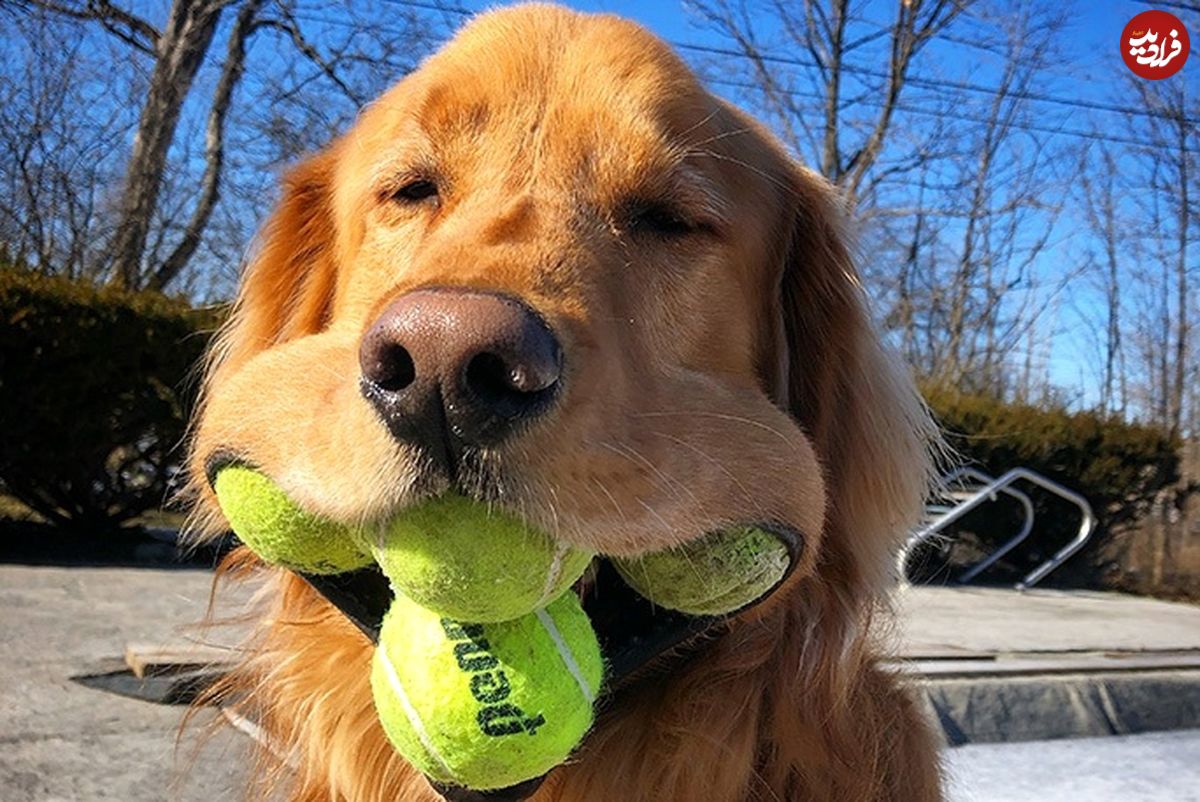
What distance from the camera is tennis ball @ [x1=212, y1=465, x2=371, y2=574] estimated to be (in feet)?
5.03

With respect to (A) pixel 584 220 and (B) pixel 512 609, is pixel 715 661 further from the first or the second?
(A) pixel 584 220

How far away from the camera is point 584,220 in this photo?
5.78ft

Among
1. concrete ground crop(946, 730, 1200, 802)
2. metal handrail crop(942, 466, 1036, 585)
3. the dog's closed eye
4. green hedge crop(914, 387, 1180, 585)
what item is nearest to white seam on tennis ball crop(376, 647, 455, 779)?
the dog's closed eye

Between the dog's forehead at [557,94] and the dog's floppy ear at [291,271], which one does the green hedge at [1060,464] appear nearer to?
the dog's floppy ear at [291,271]

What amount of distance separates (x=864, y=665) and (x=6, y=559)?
674cm

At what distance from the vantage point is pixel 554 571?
1.34 meters

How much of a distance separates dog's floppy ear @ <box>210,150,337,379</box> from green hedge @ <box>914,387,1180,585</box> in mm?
10133

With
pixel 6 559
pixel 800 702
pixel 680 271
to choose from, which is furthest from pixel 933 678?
pixel 6 559

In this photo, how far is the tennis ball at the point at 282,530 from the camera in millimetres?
1532

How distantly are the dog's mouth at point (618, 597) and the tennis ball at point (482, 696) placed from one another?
12cm

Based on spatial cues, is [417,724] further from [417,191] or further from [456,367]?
[417,191]

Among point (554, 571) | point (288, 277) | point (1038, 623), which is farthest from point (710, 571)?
point (1038, 623)

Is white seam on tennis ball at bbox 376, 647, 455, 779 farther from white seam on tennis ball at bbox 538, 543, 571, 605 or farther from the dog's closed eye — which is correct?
the dog's closed eye

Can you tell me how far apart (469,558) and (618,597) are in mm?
504
